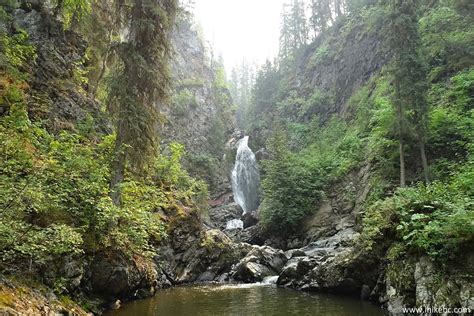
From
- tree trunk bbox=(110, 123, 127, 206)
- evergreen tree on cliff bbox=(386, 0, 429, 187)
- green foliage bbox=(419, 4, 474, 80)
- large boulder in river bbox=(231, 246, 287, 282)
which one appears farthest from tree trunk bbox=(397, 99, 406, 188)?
tree trunk bbox=(110, 123, 127, 206)

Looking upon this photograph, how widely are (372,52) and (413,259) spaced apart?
34.3m

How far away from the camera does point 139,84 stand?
46.6 ft

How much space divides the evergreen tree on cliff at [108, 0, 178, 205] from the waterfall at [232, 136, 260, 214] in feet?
93.7

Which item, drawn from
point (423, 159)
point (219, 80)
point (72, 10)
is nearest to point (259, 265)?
point (423, 159)

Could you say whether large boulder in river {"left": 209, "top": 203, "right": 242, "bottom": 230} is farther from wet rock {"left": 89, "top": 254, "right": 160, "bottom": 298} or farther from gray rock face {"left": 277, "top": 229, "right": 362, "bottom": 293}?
wet rock {"left": 89, "top": 254, "right": 160, "bottom": 298}

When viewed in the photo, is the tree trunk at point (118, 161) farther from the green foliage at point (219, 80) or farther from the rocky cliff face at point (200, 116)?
the green foliage at point (219, 80)

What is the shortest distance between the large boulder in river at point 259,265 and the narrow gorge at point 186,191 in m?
0.09

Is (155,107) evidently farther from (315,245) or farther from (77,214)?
(315,245)

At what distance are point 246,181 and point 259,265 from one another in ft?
80.7

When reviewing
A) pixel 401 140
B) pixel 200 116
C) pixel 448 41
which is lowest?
pixel 401 140

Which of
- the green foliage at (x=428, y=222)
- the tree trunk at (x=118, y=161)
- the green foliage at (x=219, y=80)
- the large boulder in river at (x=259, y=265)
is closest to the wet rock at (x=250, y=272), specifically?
the large boulder in river at (x=259, y=265)

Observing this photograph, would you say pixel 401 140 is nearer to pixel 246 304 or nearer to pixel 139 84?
pixel 246 304

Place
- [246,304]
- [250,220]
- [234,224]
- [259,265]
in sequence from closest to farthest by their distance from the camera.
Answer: [246,304] < [259,265] < [250,220] < [234,224]

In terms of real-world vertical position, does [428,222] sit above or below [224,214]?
below
